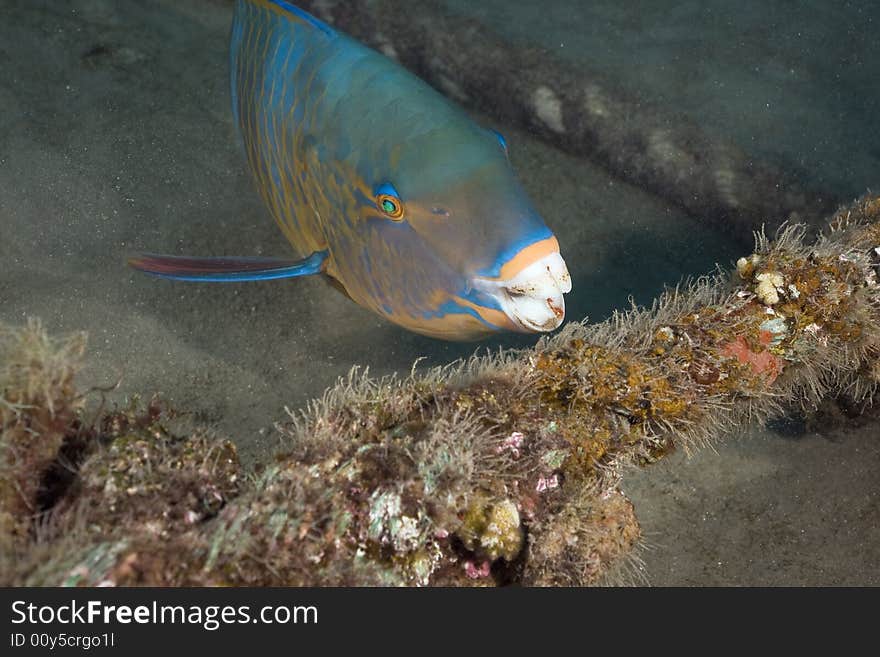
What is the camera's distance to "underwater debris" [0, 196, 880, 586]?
1.65 m

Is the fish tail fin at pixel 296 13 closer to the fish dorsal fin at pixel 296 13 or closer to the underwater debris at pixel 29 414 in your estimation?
the fish dorsal fin at pixel 296 13

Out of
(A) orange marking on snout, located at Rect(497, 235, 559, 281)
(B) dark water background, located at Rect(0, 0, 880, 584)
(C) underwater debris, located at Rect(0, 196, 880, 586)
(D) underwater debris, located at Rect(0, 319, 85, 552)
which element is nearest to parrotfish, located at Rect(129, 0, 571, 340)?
(A) orange marking on snout, located at Rect(497, 235, 559, 281)

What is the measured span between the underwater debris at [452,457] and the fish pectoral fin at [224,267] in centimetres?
74

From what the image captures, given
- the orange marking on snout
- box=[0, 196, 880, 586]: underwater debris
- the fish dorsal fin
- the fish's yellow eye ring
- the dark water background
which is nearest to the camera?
box=[0, 196, 880, 586]: underwater debris

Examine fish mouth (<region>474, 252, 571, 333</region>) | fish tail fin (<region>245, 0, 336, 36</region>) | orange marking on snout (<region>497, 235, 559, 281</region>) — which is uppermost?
fish tail fin (<region>245, 0, 336, 36</region>)

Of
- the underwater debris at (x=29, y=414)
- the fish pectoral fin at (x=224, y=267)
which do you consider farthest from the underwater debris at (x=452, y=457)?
the fish pectoral fin at (x=224, y=267)

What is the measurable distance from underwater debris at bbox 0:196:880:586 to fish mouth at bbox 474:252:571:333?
36cm

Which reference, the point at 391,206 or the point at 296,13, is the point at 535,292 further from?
the point at 296,13

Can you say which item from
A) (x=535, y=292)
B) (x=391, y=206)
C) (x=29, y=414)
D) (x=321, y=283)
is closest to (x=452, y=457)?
(x=535, y=292)

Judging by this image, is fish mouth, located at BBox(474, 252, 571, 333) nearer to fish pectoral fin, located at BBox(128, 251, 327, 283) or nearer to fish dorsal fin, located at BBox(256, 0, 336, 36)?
fish pectoral fin, located at BBox(128, 251, 327, 283)

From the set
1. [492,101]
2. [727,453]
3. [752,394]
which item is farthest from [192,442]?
[492,101]

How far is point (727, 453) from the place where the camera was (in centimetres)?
389

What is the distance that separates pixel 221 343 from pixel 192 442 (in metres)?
2.23
